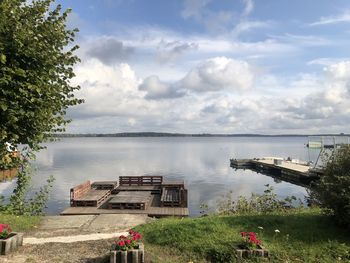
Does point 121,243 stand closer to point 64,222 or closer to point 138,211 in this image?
point 64,222

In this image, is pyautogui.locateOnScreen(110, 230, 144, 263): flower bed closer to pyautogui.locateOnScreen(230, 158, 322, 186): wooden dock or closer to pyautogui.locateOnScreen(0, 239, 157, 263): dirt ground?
pyautogui.locateOnScreen(0, 239, 157, 263): dirt ground

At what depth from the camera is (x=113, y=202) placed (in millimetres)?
19297

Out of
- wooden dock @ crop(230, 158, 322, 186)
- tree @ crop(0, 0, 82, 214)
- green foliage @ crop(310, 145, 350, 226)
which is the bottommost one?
wooden dock @ crop(230, 158, 322, 186)

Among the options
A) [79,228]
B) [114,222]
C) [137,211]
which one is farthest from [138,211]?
[79,228]

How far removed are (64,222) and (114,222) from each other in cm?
211

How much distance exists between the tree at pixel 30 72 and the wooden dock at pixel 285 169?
3767cm

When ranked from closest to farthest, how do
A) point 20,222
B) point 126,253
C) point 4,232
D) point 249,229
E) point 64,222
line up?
point 126,253, point 4,232, point 249,229, point 20,222, point 64,222

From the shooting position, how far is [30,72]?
8.04 meters

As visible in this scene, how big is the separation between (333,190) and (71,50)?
29.6ft

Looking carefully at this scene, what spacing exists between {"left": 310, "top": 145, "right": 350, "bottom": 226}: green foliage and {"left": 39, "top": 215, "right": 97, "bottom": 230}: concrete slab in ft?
30.2

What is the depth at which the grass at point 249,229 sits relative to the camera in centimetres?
826

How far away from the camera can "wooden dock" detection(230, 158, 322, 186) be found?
45281mm

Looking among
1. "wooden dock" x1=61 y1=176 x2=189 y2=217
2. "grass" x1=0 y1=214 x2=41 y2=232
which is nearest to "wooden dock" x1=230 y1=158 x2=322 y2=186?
"wooden dock" x1=61 y1=176 x2=189 y2=217

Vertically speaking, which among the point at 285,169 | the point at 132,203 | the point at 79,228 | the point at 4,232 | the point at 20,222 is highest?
the point at 4,232
